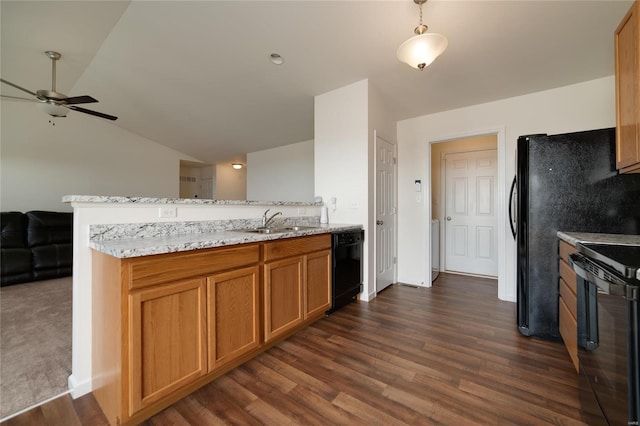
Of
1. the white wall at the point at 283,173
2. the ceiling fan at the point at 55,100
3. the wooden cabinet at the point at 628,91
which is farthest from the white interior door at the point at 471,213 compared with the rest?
the ceiling fan at the point at 55,100

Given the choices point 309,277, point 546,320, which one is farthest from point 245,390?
point 546,320

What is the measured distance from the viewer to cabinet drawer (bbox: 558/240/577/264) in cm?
164

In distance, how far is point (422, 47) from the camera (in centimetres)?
171

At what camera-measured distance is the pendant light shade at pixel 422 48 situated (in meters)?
1.66

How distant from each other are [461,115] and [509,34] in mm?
1325

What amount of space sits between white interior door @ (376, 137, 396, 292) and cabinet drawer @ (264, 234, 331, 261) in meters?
1.05

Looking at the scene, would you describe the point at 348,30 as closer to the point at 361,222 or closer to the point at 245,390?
the point at 361,222

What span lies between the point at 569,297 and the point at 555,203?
2.51ft

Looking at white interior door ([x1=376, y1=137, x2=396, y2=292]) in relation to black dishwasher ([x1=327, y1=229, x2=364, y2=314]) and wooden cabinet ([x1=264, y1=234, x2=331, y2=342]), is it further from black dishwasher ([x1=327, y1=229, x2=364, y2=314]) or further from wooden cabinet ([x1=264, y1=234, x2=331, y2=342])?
wooden cabinet ([x1=264, y1=234, x2=331, y2=342])

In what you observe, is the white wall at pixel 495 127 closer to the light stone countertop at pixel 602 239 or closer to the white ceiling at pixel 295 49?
the white ceiling at pixel 295 49

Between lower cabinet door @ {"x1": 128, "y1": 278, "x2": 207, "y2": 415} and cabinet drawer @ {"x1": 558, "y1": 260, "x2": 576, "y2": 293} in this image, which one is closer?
lower cabinet door @ {"x1": 128, "y1": 278, "x2": 207, "y2": 415}

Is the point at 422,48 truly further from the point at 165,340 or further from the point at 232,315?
the point at 165,340

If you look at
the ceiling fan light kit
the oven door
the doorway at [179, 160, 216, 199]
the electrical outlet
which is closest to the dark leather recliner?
the ceiling fan light kit

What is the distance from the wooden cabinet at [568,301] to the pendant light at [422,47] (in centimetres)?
155
